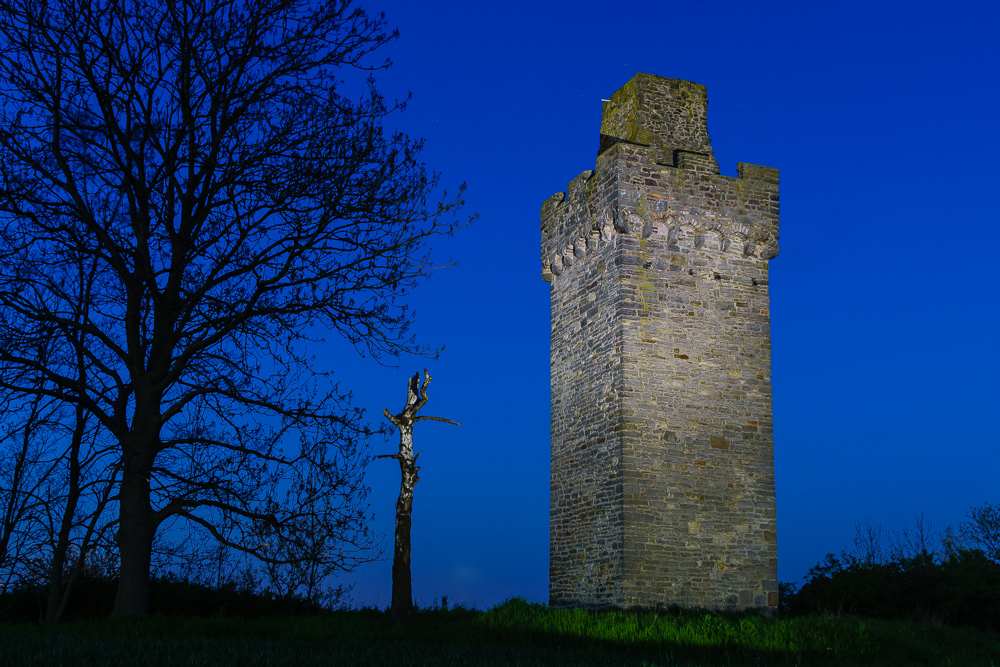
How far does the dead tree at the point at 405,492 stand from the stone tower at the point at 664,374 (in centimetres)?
351

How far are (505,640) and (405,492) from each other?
2813 millimetres

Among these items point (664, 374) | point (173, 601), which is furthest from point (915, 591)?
point (173, 601)

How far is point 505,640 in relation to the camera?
1278 centimetres

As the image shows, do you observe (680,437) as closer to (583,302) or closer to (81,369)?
(583,302)

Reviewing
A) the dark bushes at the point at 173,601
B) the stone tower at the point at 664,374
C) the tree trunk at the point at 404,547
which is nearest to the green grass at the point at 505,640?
the tree trunk at the point at 404,547

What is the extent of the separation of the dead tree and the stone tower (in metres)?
3.51

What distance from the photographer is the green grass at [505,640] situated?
26.7 ft

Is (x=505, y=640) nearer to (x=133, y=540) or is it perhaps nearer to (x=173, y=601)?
(x=133, y=540)

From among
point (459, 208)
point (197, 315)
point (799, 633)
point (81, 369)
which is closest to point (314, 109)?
point (459, 208)

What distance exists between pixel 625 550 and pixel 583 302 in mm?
4875

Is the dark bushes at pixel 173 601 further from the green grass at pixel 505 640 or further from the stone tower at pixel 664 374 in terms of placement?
the stone tower at pixel 664 374

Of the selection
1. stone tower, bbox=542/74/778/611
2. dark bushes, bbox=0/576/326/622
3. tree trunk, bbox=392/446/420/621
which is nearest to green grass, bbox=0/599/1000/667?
tree trunk, bbox=392/446/420/621

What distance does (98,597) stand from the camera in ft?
44.0

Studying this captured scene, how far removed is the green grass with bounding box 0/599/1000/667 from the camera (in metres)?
8.14
